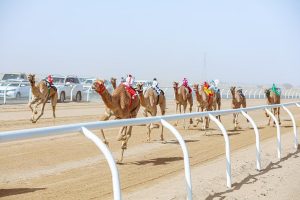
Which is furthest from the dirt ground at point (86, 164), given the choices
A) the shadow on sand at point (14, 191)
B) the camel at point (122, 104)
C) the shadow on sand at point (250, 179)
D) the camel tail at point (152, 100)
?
the camel tail at point (152, 100)

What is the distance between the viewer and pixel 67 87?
31.0m

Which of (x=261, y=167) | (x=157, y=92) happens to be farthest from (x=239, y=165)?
(x=157, y=92)

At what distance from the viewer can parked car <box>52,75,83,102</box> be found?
30.2m

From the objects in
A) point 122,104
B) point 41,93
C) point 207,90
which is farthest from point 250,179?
point 41,93

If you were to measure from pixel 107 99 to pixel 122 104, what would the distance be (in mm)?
497

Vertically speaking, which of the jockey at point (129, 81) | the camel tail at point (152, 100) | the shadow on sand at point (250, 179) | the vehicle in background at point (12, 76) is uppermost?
the vehicle in background at point (12, 76)

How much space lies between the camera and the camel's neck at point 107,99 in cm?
890

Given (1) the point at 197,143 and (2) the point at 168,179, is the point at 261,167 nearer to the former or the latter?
(2) the point at 168,179

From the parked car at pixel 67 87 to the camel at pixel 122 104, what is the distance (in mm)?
20318

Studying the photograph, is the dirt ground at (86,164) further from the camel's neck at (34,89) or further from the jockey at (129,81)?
the camel's neck at (34,89)

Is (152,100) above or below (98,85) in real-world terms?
below

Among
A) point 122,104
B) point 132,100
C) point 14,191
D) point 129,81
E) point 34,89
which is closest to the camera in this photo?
point 14,191

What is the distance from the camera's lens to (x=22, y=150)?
34.5 feet

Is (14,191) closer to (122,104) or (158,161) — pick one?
(122,104)
